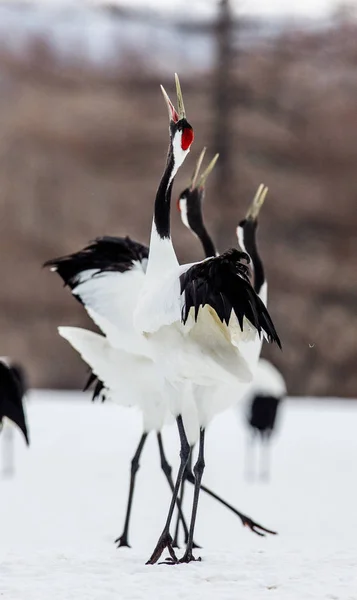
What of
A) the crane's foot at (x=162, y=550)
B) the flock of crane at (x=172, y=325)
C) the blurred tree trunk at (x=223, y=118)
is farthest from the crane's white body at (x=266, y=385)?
the blurred tree trunk at (x=223, y=118)

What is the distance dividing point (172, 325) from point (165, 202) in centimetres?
72

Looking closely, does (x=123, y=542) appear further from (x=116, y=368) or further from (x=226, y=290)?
(x=226, y=290)

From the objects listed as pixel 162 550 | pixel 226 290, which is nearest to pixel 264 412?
pixel 162 550

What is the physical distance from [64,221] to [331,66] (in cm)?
732

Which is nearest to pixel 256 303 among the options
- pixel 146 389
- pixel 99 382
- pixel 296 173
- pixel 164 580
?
pixel 164 580

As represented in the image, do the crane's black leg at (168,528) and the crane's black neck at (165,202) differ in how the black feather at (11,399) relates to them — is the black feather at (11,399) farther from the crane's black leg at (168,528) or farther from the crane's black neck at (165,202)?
the crane's black neck at (165,202)

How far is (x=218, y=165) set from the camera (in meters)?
26.2

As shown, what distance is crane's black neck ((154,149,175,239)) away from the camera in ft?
18.2

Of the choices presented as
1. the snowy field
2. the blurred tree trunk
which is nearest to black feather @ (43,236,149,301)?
the snowy field

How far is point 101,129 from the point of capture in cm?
2616

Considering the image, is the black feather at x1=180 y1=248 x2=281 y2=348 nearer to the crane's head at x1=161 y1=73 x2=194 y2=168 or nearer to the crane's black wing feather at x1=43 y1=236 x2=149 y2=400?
the crane's head at x1=161 y1=73 x2=194 y2=168

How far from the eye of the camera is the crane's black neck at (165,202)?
5.56m

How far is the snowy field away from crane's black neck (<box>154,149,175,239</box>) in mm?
1635

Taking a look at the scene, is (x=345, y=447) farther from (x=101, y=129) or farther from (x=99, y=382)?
(x=101, y=129)
